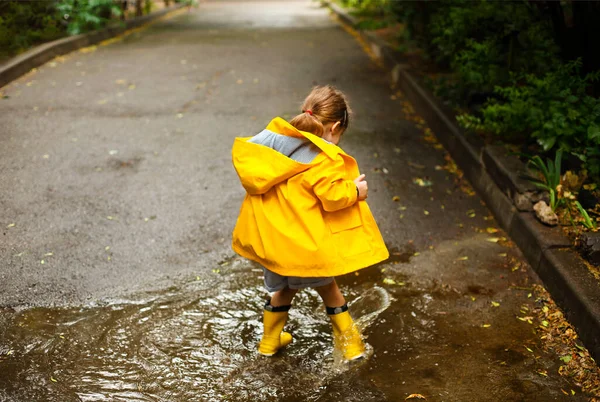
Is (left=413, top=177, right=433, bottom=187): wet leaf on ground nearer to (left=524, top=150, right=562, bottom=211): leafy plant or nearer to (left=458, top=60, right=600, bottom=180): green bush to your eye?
(left=458, top=60, right=600, bottom=180): green bush

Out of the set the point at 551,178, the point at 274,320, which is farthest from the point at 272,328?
the point at 551,178

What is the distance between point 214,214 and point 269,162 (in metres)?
2.26

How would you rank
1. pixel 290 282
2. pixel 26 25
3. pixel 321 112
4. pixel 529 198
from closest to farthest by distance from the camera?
pixel 321 112 < pixel 290 282 < pixel 529 198 < pixel 26 25

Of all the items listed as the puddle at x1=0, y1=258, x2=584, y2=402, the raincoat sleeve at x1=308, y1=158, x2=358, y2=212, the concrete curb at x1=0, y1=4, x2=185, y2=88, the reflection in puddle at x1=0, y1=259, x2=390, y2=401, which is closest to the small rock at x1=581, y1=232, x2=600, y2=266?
the puddle at x1=0, y1=258, x2=584, y2=402

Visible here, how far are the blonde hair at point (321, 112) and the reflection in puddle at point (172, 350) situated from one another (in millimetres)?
1287

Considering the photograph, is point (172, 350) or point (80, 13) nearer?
point (172, 350)

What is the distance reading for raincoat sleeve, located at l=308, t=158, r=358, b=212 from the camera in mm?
2812

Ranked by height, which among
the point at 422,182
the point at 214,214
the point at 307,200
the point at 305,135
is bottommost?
the point at 422,182

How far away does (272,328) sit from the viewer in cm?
326

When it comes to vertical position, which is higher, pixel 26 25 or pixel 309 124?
pixel 309 124

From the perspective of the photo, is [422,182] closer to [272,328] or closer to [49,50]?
[272,328]

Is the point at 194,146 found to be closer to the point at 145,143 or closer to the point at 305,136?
the point at 145,143

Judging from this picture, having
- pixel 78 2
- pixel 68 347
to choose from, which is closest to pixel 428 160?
pixel 68 347

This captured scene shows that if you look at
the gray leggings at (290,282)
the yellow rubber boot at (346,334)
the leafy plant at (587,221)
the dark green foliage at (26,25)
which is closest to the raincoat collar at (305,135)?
the gray leggings at (290,282)
